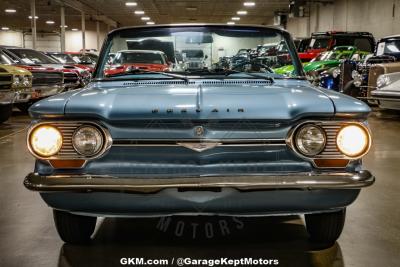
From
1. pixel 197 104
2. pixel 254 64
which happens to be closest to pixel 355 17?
pixel 254 64

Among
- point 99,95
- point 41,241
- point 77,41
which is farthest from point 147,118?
point 77,41

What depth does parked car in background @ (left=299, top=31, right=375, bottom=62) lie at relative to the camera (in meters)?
16.1

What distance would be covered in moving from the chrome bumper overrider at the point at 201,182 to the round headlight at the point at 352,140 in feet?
0.42

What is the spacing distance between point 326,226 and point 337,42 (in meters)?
14.4

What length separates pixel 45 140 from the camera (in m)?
2.44

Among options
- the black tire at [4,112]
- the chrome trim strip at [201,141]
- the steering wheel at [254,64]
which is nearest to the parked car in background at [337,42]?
the black tire at [4,112]

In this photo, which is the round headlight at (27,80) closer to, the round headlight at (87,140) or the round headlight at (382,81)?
the round headlight at (382,81)

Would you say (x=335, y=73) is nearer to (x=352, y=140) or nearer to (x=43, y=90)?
(x=43, y=90)

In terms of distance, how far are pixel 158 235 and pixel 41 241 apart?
2.52 ft

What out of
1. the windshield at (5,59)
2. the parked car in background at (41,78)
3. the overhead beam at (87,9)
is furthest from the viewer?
the overhead beam at (87,9)

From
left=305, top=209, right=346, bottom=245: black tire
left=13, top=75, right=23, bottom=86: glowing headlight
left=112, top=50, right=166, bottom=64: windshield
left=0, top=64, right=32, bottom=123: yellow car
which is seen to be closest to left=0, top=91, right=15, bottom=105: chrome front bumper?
left=0, top=64, right=32, bottom=123: yellow car

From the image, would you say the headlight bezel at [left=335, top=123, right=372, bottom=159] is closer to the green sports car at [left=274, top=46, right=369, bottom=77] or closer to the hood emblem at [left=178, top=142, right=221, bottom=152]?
the hood emblem at [left=178, top=142, right=221, bottom=152]

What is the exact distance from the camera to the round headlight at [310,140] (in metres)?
2.36

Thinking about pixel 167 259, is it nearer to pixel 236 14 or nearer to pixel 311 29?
pixel 311 29
